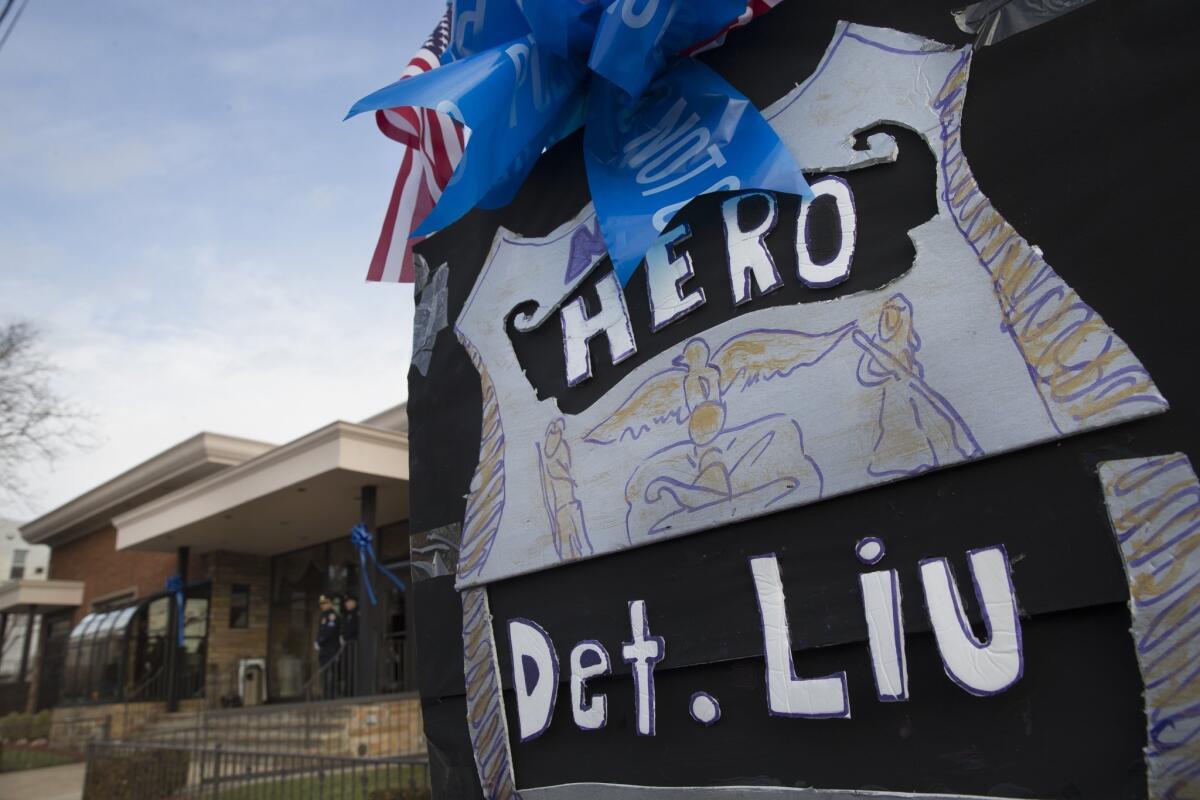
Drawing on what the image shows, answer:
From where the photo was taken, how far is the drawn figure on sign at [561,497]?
2.73 metres

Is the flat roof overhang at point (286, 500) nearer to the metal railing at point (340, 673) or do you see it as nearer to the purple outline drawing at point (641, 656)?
the metal railing at point (340, 673)

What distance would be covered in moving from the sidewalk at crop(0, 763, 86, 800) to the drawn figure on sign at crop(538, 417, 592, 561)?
10.9 metres

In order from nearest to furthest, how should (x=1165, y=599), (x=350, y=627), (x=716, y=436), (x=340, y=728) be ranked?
1. (x=1165, y=599)
2. (x=716, y=436)
3. (x=340, y=728)
4. (x=350, y=627)

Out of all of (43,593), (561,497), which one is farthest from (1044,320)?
(43,593)

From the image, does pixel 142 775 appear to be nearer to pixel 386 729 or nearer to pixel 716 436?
pixel 386 729

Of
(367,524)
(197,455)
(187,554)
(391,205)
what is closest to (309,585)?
(187,554)

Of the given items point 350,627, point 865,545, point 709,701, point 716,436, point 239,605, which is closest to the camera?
point 865,545

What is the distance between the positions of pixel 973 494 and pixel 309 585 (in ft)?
53.3

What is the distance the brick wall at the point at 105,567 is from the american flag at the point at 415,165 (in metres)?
16.2

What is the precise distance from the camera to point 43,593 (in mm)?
21266

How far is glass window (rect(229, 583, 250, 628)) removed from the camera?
16.6 meters

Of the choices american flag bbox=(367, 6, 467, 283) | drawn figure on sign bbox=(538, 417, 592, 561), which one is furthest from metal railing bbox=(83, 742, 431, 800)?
drawn figure on sign bbox=(538, 417, 592, 561)

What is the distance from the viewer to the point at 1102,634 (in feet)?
5.72

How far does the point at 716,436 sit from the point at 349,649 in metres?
11.1
